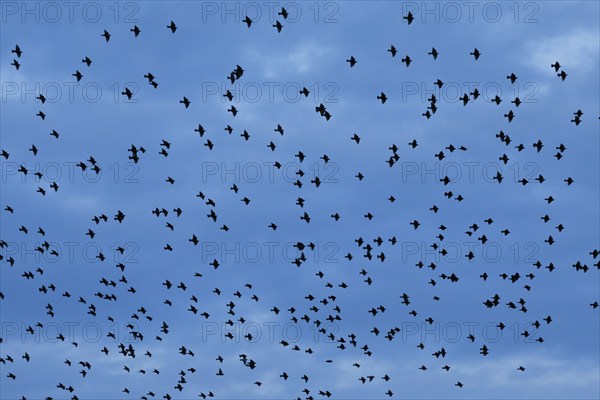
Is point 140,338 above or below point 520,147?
below

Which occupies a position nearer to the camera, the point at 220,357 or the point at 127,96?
the point at 127,96

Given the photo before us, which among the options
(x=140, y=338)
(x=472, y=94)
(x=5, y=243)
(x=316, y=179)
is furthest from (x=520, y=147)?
(x=5, y=243)

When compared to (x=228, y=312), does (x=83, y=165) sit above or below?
above

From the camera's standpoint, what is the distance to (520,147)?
3713 inches

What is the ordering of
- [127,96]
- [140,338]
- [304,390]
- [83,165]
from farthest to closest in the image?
[304,390] < [140,338] < [83,165] < [127,96]

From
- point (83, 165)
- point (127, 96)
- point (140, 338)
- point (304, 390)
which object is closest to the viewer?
point (127, 96)

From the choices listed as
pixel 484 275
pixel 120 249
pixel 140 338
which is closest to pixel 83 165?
pixel 120 249

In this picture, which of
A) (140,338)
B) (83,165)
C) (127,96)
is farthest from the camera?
Answer: (140,338)

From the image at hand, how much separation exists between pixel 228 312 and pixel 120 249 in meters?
13.2

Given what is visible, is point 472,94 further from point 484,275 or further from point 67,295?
point 67,295

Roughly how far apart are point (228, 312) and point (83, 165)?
2186 cm

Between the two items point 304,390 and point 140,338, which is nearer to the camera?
point 140,338

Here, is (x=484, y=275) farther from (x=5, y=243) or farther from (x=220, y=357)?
(x=5, y=243)

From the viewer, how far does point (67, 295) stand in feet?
338
